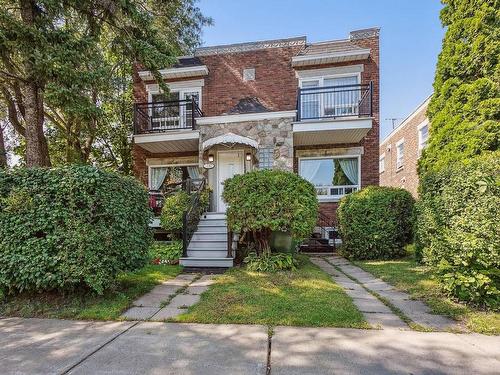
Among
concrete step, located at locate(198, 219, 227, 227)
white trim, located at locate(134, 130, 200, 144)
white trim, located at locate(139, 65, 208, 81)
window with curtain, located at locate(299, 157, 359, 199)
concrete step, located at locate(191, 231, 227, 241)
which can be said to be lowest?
concrete step, located at locate(191, 231, 227, 241)

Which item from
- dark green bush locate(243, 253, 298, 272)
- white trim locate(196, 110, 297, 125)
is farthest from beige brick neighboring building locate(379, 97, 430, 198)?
dark green bush locate(243, 253, 298, 272)

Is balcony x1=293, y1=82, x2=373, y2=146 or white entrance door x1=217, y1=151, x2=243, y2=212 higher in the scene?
balcony x1=293, y1=82, x2=373, y2=146

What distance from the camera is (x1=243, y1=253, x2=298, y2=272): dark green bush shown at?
633cm

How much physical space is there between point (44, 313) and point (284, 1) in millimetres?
10502

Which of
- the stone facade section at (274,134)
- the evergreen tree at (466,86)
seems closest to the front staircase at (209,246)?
the stone facade section at (274,134)

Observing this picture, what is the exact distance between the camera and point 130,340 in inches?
124

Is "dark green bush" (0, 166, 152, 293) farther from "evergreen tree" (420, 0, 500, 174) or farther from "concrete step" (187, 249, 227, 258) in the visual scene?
"evergreen tree" (420, 0, 500, 174)

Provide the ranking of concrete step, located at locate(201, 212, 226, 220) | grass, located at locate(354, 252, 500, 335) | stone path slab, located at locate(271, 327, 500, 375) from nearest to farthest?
stone path slab, located at locate(271, 327, 500, 375) < grass, located at locate(354, 252, 500, 335) < concrete step, located at locate(201, 212, 226, 220)

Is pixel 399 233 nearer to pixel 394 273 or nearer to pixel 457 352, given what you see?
pixel 394 273

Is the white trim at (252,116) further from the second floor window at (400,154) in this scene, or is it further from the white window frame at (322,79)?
the second floor window at (400,154)

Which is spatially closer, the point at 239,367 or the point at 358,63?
the point at 239,367

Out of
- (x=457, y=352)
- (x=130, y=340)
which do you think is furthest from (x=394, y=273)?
(x=130, y=340)

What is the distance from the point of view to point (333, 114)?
35.9 ft

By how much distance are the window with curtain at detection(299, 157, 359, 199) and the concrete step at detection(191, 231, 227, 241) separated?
189 inches
